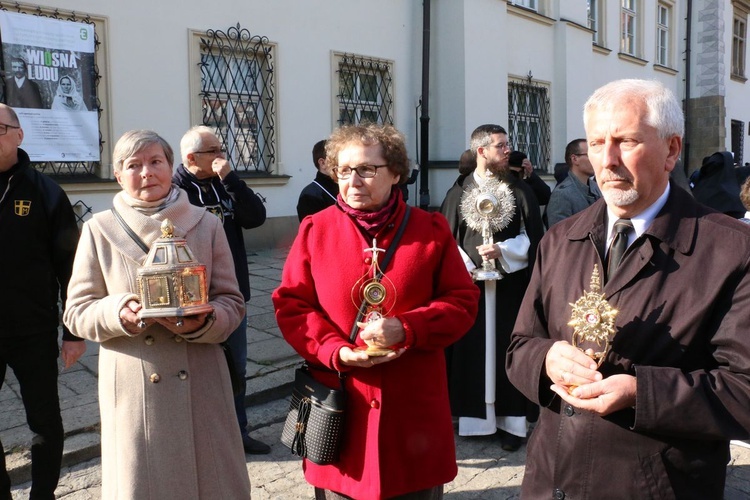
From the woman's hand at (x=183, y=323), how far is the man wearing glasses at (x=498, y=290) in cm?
241

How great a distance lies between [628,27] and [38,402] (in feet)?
62.3

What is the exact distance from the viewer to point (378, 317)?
8.03ft

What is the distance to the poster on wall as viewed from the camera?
754cm

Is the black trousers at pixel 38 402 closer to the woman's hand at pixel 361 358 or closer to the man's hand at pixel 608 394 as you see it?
the woman's hand at pixel 361 358

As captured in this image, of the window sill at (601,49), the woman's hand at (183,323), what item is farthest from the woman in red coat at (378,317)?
the window sill at (601,49)

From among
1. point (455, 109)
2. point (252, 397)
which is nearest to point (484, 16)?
point (455, 109)

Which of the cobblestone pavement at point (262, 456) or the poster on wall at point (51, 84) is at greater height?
the poster on wall at point (51, 84)

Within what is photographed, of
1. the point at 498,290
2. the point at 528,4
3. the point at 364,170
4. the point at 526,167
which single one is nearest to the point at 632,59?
the point at 528,4

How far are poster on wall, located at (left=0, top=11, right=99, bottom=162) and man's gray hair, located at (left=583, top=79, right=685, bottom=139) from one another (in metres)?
7.33

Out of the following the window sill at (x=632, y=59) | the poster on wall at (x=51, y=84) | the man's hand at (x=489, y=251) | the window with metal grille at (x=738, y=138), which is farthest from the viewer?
the window with metal grille at (x=738, y=138)

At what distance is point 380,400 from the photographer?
249 centimetres

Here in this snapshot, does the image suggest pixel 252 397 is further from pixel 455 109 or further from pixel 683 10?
pixel 683 10

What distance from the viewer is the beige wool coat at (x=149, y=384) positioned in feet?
8.22

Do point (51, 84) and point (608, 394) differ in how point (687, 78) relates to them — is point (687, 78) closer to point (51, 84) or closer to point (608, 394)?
point (51, 84)
